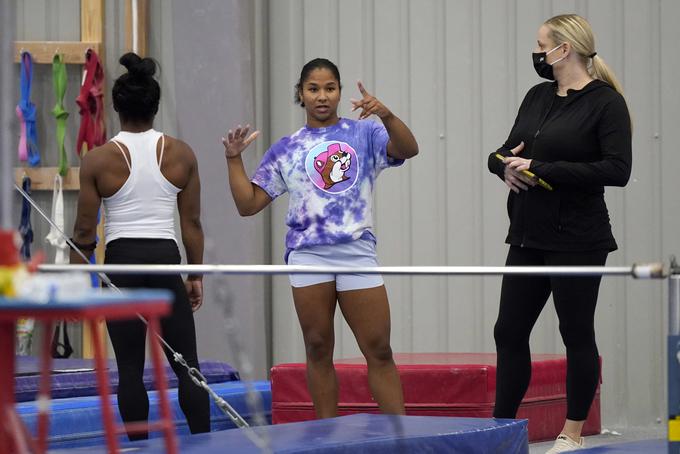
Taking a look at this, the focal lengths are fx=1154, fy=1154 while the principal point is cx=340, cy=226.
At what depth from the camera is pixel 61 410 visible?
3.74m

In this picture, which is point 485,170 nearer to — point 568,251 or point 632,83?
point 632,83

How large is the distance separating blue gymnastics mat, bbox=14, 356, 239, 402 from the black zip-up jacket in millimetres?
1698

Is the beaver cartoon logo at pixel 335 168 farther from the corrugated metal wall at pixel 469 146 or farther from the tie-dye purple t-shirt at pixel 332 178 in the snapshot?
the corrugated metal wall at pixel 469 146

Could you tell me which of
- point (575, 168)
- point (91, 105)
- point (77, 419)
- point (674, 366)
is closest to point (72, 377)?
point (77, 419)

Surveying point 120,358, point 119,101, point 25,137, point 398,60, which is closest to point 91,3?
point 25,137

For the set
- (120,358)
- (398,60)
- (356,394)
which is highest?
(398,60)

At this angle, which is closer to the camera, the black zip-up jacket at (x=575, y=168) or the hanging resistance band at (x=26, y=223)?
the black zip-up jacket at (x=575, y=168)

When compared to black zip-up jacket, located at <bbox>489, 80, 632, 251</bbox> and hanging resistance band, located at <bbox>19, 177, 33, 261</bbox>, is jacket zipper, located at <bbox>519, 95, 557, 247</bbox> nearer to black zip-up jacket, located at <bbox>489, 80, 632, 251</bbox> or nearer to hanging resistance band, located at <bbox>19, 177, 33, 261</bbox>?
black zip-up jacket, located at <bbox>489, 80, 632, 251</bbox>

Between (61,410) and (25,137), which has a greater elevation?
(25,137)

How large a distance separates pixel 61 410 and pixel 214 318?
1.76 meters

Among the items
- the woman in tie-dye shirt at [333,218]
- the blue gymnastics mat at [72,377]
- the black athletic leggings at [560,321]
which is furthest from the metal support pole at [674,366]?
the blue gymnastics mat at [72,377]

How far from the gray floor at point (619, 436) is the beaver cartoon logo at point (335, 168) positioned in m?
1.33

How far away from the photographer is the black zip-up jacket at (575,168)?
10.5 ft

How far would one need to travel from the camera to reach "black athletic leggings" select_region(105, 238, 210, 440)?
3.24m
